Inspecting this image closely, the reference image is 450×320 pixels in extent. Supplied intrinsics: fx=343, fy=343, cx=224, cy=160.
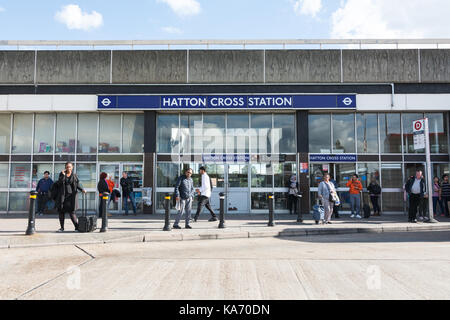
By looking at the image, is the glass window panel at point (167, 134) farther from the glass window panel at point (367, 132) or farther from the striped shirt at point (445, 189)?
the striped shirt at point (445, 189)

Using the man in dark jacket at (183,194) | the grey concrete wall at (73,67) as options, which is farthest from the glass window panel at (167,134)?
the man in dark jacket at (183,194)

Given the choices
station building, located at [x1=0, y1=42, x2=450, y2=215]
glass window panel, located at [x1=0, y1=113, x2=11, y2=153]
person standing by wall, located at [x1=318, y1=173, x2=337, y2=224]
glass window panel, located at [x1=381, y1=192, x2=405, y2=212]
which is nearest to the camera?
person standing by wall, located at [x1=318, y1=173, x2=337, y2=224]

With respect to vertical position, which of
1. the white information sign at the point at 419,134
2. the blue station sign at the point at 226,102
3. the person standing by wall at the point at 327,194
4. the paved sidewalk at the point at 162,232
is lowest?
the paved sidewalk at the point at 162,232

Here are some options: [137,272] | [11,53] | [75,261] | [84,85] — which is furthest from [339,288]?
[11,53]

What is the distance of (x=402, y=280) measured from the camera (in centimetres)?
487

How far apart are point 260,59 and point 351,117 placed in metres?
5.22

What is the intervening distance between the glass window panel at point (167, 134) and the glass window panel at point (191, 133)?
0.95 feet

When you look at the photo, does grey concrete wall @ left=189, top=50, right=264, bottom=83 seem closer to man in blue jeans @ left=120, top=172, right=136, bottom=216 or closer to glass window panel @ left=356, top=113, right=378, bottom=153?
glass window panel @ left=356, top=113, right=378, bottom=153

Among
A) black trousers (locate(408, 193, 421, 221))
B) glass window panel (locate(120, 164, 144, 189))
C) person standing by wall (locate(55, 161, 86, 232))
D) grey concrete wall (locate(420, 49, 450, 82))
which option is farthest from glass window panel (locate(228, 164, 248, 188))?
grey concrete wall (locate(420, 49, 450, 82))

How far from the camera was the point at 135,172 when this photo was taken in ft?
53.5

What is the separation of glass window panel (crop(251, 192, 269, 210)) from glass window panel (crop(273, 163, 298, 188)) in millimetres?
736

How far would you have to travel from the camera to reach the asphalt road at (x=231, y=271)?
4.31 metres

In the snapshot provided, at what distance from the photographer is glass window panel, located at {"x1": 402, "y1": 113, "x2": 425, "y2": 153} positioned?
650 inches
